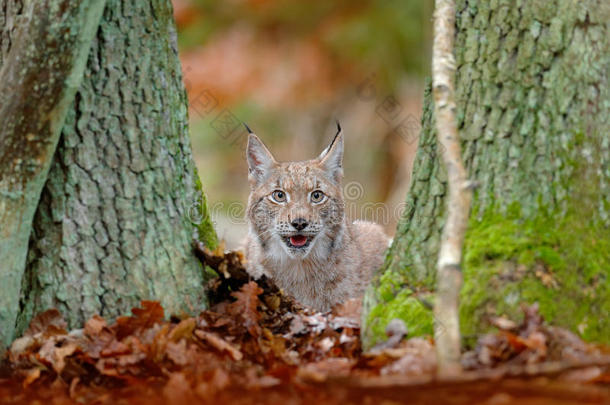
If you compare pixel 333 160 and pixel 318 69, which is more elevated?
pixel 318 69

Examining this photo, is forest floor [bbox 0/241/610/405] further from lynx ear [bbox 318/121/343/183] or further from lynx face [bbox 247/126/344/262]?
lynx ear [bbox 318/121/343/183]

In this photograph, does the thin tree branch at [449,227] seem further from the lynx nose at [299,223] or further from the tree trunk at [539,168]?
the lynx nose at [299,223]

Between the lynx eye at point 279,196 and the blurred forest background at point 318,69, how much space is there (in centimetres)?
570

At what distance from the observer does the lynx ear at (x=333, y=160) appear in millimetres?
6113

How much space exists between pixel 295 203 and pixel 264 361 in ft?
8.17

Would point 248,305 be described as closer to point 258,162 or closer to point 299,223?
point 299,223

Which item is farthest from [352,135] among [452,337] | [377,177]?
[452,337]

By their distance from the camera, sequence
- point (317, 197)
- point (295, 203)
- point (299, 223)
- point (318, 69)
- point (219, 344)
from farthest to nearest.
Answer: point (318, 69) → point (317, 197) → point (295, 203) → point (299, 223) → point (219, 344)

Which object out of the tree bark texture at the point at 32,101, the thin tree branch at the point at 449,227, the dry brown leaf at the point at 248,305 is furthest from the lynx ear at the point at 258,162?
the thin tree branch at the point at 449,227

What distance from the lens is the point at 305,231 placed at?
18.9 ft

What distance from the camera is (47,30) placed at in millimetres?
3525

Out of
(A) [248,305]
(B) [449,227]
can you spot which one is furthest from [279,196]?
(B) [449,227]

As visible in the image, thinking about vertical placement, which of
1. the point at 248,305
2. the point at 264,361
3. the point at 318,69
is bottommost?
the point at 264,361

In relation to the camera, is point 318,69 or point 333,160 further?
point 318,69
